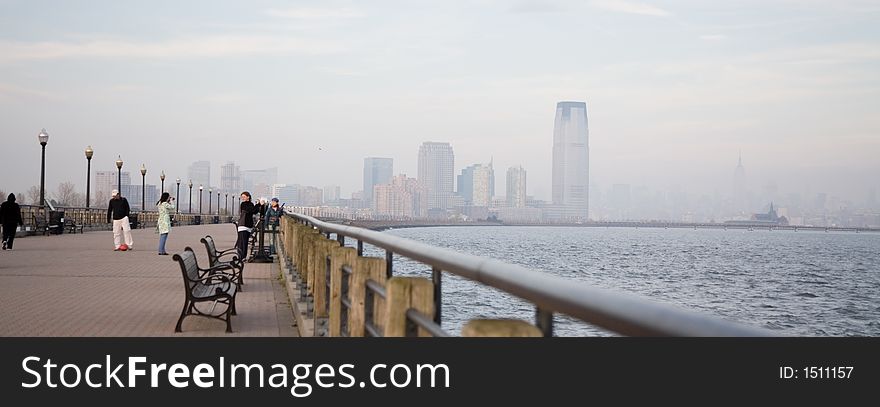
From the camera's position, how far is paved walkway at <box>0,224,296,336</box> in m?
12.2

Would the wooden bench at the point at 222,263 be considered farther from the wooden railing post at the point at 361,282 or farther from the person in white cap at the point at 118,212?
the person in white cap at the point at 118,212

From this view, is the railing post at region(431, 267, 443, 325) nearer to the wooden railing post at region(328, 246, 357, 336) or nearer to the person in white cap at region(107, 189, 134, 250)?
the wooden railing post at region(328, 246, 357, 336)

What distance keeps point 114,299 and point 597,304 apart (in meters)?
14.0

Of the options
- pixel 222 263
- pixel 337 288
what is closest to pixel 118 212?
pixel 222 263

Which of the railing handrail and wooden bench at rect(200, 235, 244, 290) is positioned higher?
the railing handrail

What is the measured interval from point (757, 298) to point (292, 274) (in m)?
50.1

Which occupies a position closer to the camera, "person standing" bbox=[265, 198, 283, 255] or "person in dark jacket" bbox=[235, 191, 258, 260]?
"person in dark jacket" bbox=[235, 191, 258, 260]

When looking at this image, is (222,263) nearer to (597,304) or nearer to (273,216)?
(273,216)

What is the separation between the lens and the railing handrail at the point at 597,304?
242 centimetres

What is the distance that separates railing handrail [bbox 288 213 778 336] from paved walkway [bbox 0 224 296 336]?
319 inches

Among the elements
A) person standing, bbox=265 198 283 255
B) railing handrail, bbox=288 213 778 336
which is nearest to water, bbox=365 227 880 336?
person standing, bbox=265 198 283 255

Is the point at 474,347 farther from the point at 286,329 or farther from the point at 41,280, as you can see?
the point at 41,280

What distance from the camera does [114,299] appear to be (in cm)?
1583

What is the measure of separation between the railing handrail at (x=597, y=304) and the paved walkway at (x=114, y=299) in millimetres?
8096
